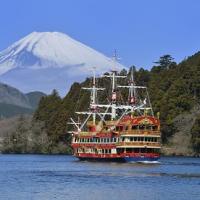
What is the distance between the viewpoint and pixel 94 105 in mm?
145375

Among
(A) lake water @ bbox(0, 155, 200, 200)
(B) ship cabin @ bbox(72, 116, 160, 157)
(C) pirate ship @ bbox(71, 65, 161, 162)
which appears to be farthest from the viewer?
(C) pirate ship @ bbox(71, 65, 161, 162)

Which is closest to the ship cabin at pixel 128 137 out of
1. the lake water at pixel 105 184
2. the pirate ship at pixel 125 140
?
the pirate ship at pixel 125 140

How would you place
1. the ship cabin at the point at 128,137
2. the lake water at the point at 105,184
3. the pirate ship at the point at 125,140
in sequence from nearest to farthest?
1. the lake water at the point at 105,184
2. the ship cabin at the point at 128,137
3. the pirate ship at the point at 125,140

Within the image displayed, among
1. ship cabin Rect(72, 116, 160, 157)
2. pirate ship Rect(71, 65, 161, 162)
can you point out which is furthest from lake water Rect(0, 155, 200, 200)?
pirate ship Rect(71, 65, 161, 162)

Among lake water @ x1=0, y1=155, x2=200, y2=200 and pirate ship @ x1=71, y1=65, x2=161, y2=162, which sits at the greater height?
pirate ship @ x1=71, y1=65, x2=161, y2=162

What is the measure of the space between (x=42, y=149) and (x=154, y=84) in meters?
33.4

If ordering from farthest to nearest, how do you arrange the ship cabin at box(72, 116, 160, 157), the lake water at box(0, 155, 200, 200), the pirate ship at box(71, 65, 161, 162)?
1. the pirate ship at box(71, 65, 161, 162)
2. the ship cabin at box(72, 116, 160, 157)
3. the lake water at box(0, 155, 200, 200)

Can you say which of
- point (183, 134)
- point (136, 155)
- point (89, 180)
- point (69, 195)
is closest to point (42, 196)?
point (69, 195)

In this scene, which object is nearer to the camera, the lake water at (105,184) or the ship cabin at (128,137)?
the lake water at (105,184)

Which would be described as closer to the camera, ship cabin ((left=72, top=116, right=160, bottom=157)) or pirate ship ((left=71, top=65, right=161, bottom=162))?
ship cabin ((left=72, top=116, right=160, bottom=157))

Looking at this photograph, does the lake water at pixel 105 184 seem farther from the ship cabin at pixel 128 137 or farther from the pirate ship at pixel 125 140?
the pirate ship at pixel 125 140

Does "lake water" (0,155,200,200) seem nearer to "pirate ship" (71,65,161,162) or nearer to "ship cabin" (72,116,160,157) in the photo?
"ship cabin" (72,116,160,157)

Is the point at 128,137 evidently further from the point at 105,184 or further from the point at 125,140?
the point at 105,184

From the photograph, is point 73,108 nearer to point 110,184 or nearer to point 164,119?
point 164,119
